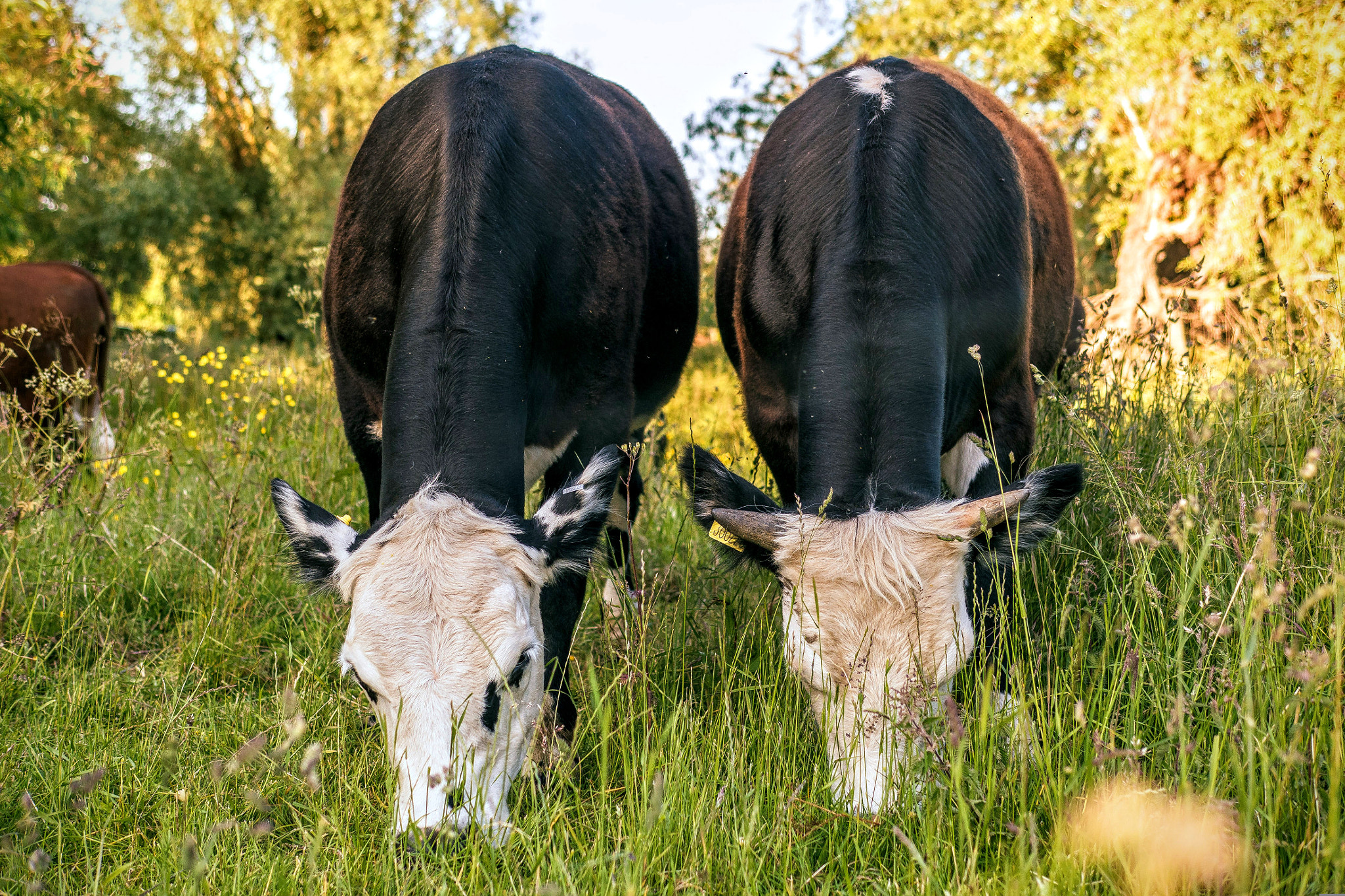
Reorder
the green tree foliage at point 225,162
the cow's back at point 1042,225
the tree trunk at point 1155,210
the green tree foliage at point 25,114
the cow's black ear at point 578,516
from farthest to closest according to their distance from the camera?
the green tree foliage at point 225,162
the tree trunk at point 1155,210
the green tree foliage at point 25,114
the cow's back at point 1042,225
the cow's black ear at point 578,516

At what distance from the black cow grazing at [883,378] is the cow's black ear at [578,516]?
270 millimetres

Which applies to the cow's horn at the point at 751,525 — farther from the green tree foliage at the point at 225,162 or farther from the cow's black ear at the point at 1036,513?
the green tree foliage at the point at 225,162

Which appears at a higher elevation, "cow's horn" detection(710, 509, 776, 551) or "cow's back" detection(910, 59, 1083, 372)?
"cow's back" detection(910, 59, 1083, 372)

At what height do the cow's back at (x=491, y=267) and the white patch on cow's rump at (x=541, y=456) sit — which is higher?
the cow's back at (x=491, y=267)

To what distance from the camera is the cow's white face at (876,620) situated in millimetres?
2363

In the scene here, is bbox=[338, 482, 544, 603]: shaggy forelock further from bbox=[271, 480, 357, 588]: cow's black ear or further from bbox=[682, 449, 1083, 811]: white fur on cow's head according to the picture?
bbox=[682, 449, 1083, 811]: white fur on cow's head

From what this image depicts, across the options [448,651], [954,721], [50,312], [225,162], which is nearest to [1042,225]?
[954,721]

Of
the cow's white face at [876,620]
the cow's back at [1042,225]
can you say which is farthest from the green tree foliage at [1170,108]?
the cow's white face at [876,620]

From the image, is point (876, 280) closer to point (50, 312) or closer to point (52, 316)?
point (52, 316)

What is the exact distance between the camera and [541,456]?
354 cm

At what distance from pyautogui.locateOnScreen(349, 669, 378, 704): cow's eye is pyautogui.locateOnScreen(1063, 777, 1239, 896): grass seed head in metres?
1.69

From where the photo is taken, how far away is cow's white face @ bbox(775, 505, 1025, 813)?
7.75 ft

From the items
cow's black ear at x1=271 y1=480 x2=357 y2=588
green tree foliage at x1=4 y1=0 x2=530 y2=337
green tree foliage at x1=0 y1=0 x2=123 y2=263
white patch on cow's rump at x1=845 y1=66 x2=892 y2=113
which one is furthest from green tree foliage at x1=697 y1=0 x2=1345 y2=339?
green tree foliage at x1=4 y1=0 x2=530 y2=337

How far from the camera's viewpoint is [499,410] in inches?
110
